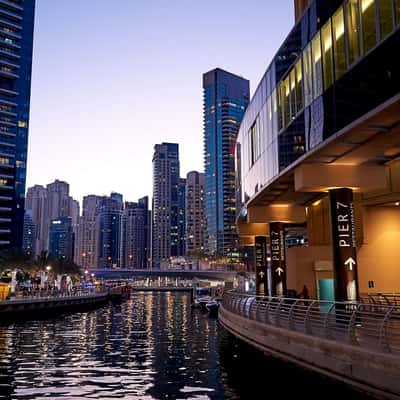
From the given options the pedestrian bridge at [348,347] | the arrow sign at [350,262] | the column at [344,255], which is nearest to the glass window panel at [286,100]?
the column at [344,255]

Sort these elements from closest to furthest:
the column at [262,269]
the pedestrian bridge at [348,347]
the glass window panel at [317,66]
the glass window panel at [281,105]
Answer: the pedestrian bridge at [348,347]
the glass window panel at [317,66]
the glass window panel at [281,105]
the column at [262,269]

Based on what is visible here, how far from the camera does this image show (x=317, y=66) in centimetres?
2475

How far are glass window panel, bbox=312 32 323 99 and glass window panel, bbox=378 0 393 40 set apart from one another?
5.57 m

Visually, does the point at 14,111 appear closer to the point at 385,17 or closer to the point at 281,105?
the point at 281,105

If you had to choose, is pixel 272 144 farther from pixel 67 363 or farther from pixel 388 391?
pixel 388 391

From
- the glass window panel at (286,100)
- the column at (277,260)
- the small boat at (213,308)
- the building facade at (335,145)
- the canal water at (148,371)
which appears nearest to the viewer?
the canal water at (148,371)

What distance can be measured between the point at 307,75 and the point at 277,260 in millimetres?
20476

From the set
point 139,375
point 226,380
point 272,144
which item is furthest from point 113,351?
point 272,144

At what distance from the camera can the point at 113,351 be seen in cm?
3084

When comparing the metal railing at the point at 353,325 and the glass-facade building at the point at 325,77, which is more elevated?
the glass-facade building at the point at 325,77

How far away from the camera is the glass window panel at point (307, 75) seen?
25766 mm

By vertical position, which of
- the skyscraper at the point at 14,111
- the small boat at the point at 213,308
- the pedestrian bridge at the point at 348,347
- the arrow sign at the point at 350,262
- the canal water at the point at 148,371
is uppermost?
the skyscraper at the point at 14,111

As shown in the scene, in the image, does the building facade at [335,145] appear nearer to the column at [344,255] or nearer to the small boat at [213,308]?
the column at [344,255]

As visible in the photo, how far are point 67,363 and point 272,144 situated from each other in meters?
18.2
